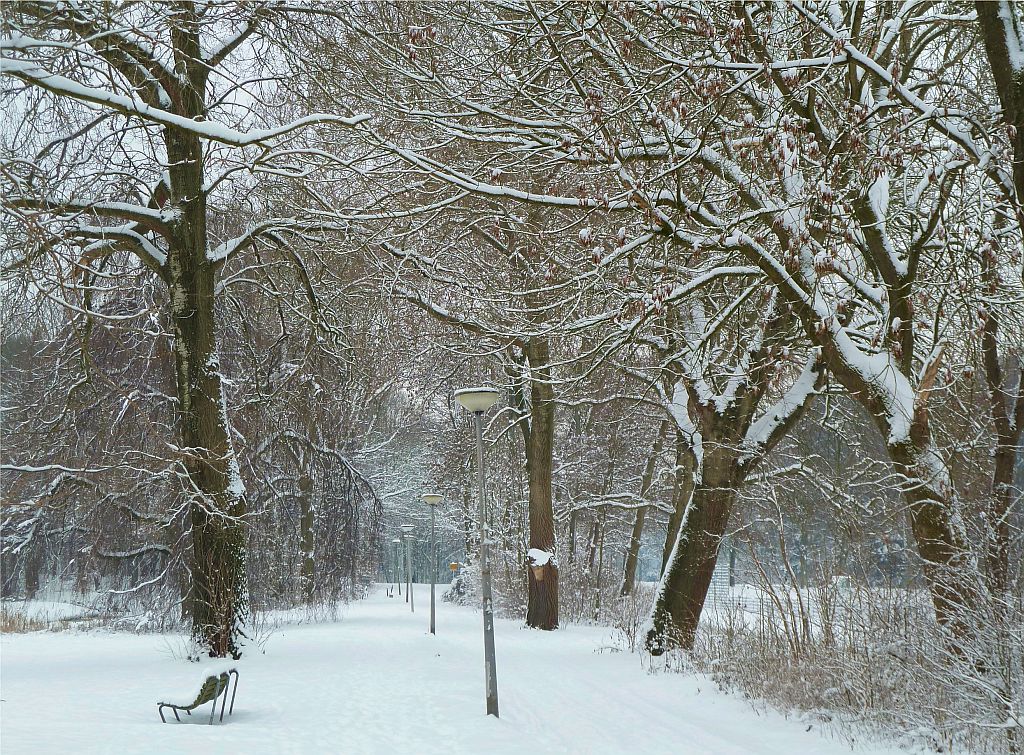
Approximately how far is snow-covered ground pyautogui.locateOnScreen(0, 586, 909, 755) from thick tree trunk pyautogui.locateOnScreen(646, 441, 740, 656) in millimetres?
691

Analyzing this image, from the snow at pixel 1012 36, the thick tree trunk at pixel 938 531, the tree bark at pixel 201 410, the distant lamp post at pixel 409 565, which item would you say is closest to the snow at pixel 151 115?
the tree bark at pixel 201 410

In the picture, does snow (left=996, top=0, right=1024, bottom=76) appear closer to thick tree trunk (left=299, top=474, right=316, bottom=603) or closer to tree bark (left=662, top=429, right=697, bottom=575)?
tree bark (left=662, top=429, right=697, bottom=575)

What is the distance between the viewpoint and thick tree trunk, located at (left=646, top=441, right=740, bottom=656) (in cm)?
1160

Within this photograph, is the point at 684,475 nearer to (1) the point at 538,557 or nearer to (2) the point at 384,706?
(1) the point at 538,557

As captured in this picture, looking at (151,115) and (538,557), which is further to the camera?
(538,557)

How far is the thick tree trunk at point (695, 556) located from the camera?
38.1ft

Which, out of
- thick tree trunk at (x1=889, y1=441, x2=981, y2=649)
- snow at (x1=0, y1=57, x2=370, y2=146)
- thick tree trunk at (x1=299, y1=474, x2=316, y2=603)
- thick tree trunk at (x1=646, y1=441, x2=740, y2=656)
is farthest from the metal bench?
thick tree trunk at (x1=299, y1=474, x2=316, y2=603)

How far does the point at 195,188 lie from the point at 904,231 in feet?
31.4

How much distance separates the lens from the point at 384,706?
934cm

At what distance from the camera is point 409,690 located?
10.5m

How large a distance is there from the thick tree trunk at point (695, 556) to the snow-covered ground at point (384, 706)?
69 centimetres

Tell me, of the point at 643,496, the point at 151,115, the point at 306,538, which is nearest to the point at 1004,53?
the point at 151,115

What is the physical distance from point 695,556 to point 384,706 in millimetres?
4779

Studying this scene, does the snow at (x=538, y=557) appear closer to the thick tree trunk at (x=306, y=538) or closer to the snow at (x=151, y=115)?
the thick tree trunk at (x=306, y=538)
